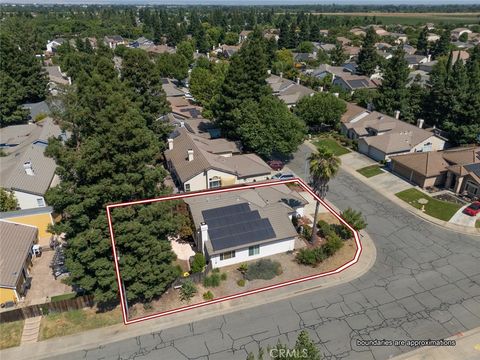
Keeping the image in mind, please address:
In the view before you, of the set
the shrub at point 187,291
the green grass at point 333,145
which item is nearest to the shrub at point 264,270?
the shrub at point 187,291

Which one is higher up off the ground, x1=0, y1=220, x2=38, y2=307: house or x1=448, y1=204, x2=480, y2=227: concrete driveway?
x1=0, y1=220, x2=38, y2=307: house

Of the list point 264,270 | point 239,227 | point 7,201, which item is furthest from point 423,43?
point 7,201

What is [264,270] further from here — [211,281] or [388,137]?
[388,137]

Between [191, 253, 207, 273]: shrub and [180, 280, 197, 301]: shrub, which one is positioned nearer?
[180, 280, 197, 301]: shrub

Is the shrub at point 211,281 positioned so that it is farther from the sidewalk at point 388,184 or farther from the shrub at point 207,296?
the sidewalk at point 388,184

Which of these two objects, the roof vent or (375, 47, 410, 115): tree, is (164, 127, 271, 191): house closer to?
the roof vent

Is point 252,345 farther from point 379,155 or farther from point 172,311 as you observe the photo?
point 379,155

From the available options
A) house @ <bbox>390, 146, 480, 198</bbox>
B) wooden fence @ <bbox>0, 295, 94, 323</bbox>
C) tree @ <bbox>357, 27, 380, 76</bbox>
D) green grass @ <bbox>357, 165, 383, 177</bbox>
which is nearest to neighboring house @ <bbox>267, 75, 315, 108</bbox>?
green grass @ <bbox>357, 165, 383, 177</bbox>
